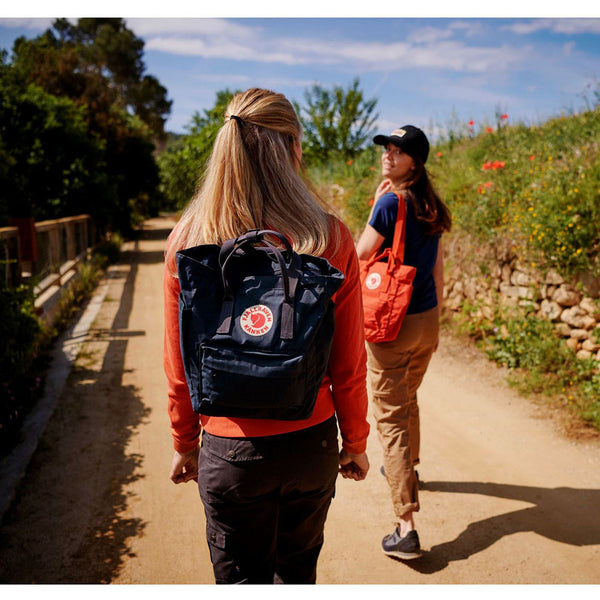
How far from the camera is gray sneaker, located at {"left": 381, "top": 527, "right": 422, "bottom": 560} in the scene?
275cm

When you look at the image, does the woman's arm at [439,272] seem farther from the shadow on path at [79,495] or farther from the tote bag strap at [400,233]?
the shadow on path at [79,495]

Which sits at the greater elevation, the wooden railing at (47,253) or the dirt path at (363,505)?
the wooden railing at (47,253)

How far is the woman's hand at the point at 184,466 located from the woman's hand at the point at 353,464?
0.51 meters

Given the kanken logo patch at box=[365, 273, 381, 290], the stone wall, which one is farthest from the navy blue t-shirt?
the stone wall

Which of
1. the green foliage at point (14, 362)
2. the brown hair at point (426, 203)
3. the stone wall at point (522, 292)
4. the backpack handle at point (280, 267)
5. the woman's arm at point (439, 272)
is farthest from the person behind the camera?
the stone wall at point (522, 292)

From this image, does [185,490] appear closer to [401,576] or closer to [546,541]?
[401,576]

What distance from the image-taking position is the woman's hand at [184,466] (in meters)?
1.81

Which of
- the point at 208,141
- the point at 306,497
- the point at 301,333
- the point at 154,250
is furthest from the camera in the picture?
the point at 208,141

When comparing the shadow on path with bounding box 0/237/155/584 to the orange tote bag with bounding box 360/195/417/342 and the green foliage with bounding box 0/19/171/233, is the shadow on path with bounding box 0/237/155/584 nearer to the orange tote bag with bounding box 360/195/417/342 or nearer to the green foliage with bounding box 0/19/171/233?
the orange tote bag with bounding box 360/195/417/342

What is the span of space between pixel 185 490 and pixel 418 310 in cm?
196

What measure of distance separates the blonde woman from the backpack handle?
114 millimetres

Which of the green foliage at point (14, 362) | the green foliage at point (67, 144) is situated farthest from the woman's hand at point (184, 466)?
the green foliage at point (67, 144)

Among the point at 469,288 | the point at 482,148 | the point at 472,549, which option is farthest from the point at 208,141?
the point at 472,549

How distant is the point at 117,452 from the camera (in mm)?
4031
